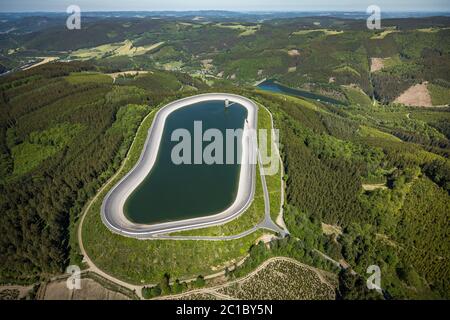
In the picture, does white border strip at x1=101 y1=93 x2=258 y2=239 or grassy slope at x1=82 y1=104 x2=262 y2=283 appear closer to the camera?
grassy slope at x1=82 y1=104 x2=262 y2=283

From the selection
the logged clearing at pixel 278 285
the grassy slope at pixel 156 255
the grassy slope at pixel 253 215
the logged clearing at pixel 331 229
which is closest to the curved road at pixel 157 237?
the grassy slope at pixel 156 255

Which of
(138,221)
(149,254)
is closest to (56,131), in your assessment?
(138,221)

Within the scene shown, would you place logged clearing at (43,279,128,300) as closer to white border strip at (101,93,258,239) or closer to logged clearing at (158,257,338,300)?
logged clearing at (158,257,338,300)

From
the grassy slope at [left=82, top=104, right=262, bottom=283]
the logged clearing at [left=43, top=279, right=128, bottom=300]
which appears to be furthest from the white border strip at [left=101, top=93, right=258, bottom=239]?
the logged clearing at [left=43, top=279, right=128, bottom=300]

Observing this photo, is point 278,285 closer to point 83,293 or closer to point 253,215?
point 253,215

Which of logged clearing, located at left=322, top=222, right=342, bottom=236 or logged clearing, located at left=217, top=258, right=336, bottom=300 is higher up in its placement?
logged clearing, located at left=322, top=222, right=342, bottom=236

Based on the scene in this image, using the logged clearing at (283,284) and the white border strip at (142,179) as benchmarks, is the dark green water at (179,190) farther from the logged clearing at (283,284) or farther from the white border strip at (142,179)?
the logged clearing at (283,284)

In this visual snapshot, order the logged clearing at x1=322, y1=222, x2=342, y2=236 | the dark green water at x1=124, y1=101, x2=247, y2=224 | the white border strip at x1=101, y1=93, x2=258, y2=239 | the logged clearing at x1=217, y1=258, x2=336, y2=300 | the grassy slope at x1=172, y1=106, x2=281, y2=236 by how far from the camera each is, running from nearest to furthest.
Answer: the logged clearing at x1=217, y1=258, x2=336, y2=300 < the grassy slope at x1=172, y1=106, x2=281, y2=236 < the white border strip at x1=101, y1=93, x2=258, y2=239 < the dark green water at x1=124, y1=101, x2=247, y2=224 < the logged clearing at x1=322, y1=222, x2=342, y2=236

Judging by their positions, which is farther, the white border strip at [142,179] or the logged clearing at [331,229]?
the logged clearing at [331,229]

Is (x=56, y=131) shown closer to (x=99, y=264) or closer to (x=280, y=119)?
(x=99, y=264)
